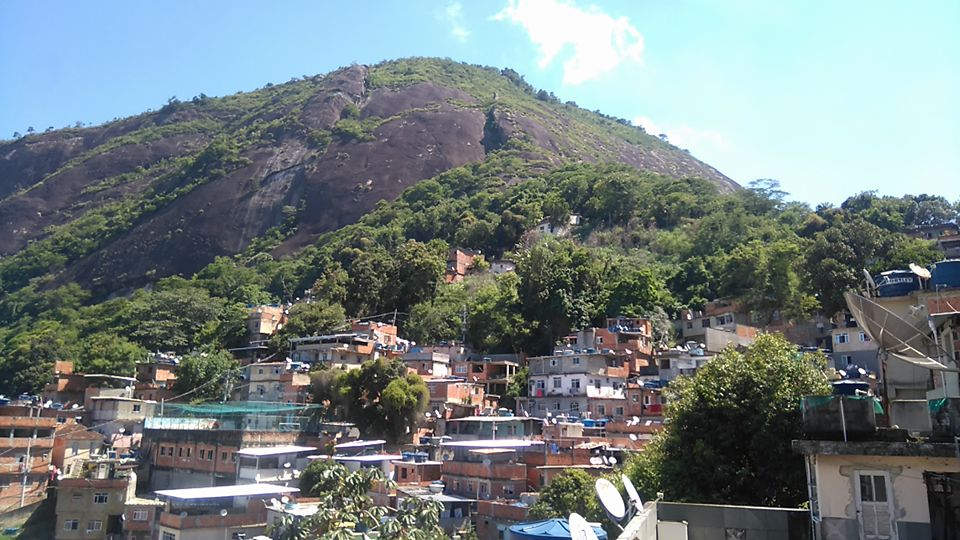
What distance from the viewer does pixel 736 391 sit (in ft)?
51.8

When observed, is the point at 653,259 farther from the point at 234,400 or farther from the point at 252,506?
the point at 252,506

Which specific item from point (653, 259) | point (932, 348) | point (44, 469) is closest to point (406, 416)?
point (44, 469)

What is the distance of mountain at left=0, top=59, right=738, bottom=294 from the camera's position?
3620 inches

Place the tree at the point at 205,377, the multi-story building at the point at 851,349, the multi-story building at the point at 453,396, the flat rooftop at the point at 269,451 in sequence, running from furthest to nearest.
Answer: the tree at the point at 205,377 → the multi-story building at the point at 453,396 → the multi-story building at the point at 851,349 → the flat rooftop at the point at 269,451

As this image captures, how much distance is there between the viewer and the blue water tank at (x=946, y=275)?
37.4 ft

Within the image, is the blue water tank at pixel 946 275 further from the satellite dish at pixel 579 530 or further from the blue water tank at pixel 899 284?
the satellite dish at pixel 579 530

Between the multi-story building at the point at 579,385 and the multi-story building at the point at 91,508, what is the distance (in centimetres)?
1795

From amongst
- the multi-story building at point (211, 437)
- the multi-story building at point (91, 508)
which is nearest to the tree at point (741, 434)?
the multi-story building at point (211, 437)

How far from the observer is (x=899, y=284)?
13328 millimetres

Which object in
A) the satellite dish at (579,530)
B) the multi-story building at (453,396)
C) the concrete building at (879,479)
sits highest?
the multi-story building at (453,396)

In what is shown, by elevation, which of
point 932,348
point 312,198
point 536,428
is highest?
point 312,198

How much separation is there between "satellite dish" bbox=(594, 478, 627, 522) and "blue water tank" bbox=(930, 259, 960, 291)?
680 cm

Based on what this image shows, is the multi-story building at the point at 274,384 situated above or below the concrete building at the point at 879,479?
above

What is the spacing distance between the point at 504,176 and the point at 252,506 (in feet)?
221
